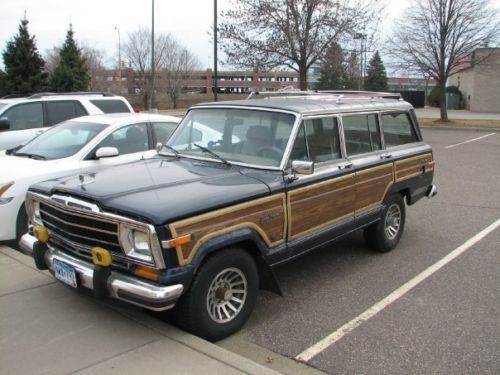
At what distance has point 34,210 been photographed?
15.4 ft

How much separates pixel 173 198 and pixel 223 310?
1011 millimetres

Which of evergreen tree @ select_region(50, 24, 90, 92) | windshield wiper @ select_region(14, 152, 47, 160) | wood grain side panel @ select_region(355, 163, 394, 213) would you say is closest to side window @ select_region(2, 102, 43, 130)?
windshield wiper @ select_region(14, 152, 47, 160)

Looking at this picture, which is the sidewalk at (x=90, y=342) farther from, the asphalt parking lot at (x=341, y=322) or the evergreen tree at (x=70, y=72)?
the evergreen tree at (x=70, y=72)

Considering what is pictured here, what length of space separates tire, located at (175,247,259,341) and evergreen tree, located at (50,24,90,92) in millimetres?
32582

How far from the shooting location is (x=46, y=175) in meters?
6.27

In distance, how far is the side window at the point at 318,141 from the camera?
4.92 meters

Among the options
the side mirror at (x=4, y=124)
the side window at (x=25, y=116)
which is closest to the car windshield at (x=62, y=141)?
the side mirror at (x=4, y=124)

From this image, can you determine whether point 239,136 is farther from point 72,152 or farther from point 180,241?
point 72,152

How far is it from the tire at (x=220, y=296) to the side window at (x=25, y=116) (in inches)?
282

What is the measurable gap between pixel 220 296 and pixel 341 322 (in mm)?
1146

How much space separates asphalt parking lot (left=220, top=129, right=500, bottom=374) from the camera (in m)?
3.89

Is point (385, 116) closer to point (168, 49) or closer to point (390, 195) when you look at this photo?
point (390, 195)

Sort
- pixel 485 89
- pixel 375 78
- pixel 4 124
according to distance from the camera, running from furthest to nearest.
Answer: pixel 375 78 → pixel 485 89 → pixel 4 124

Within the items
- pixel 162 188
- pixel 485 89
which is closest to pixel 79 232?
pixel 162 188
